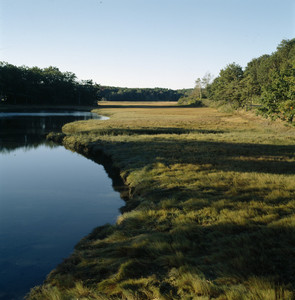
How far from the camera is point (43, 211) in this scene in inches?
458

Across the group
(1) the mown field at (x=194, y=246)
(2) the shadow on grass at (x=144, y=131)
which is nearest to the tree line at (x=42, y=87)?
(2) the shadow on grass at (x=144, y=131)

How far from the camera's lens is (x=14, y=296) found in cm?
625

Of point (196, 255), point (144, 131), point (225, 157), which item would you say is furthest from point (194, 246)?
point (144, 131)

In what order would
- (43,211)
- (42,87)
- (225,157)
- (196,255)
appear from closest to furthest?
(196,255), (43,211), (225,157), (42,87)

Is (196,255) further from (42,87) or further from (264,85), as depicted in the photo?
(42,87)

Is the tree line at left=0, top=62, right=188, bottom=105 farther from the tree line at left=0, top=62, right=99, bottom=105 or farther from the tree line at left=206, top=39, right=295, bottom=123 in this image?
the tree line at left=206, top=39, right=295, bottom=123

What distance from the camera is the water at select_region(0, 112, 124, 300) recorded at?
24.4 feet

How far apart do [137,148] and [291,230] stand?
54.2 ft

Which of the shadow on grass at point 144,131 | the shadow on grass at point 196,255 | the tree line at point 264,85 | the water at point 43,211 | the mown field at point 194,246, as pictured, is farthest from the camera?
the shadow on grass at point 144,131

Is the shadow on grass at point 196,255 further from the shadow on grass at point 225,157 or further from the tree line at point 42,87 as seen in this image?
the tree line at point 42,87

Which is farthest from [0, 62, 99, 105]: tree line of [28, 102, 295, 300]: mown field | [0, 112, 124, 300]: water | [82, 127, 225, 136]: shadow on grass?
[28, 102, 295, 300]: mown field

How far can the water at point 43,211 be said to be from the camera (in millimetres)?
7449

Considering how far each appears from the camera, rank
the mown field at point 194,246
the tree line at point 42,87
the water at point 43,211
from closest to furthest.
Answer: the mown field at point 194,246
the water at point 43,211
the tree line at point 42,87

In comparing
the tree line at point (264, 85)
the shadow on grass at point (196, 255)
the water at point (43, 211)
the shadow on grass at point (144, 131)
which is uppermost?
the tree line at point (264, 85)
